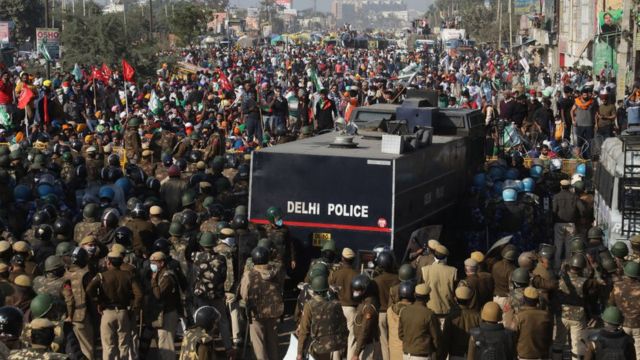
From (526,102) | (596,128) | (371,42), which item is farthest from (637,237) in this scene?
(371,42)

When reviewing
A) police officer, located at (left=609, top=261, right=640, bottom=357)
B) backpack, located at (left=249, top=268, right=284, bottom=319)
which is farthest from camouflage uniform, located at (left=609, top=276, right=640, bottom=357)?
backpack, located at (left=249, top=268, right=284, bottom=319)

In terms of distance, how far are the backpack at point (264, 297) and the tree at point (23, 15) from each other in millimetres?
85008

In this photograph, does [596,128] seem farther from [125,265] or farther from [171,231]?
[125,265]

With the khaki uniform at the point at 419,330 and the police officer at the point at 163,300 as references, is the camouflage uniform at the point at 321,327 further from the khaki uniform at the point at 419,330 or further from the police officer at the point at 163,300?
the police officer at the point at 163,300

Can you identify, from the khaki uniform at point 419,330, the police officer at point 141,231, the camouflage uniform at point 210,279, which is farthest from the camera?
the police officer at point 141,231

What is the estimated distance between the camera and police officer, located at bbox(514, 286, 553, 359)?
1156cm

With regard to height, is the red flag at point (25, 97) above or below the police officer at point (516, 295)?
above

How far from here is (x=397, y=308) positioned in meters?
12.1

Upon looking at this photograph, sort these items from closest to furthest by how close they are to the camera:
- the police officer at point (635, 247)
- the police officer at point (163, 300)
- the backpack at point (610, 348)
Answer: the backpack at point (610, 348)
the police officer at point (163, 300)
the police officer at point (635, 247)

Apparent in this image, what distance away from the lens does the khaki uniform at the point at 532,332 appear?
1156 cm

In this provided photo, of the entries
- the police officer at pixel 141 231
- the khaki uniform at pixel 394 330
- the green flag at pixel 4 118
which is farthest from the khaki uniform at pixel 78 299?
the green flag at pixel 4 118

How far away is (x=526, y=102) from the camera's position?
27172mm

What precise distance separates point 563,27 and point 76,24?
29.9 m

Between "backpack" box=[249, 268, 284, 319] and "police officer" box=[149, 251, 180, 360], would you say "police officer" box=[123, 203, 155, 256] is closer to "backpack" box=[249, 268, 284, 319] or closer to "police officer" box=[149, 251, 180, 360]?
"police officer" box=[149, 251, 180, 360]
